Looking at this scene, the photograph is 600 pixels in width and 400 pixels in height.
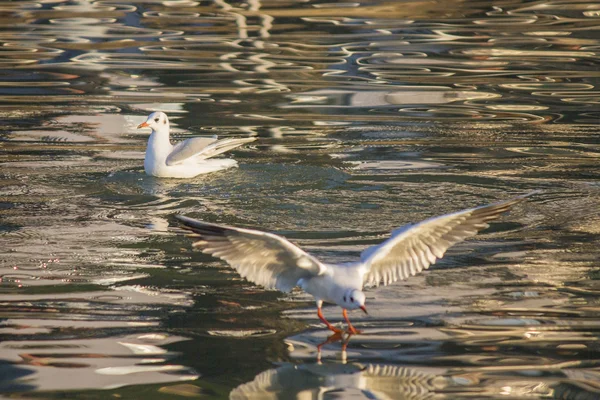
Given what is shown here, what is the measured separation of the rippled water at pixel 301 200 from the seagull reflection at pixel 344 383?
0.05 ft

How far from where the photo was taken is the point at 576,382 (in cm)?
630

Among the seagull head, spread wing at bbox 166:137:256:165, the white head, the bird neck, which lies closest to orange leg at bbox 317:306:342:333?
the white head

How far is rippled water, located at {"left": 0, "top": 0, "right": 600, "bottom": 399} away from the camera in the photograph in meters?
6.65

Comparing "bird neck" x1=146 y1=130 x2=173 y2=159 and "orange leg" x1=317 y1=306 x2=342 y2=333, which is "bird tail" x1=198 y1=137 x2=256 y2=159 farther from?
"orange leg" x1=317 y1=306 x2=342 y2=333

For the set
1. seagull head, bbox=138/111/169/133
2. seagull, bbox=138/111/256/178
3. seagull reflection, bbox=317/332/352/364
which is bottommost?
seagull reflection, bbox=317/332/352/364

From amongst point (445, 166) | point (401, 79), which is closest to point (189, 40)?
point (401, 79)

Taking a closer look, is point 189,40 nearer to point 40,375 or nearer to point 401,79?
point 401,79

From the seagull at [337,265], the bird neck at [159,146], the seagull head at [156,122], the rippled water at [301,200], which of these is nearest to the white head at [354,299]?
the seagull at [337,265]

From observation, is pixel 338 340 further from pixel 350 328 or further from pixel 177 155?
pixel 177 155

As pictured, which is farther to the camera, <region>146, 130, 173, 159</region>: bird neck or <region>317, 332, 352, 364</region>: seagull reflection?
<region>146, 130, 173, 159</region>: bird neck

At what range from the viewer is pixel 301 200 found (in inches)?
408

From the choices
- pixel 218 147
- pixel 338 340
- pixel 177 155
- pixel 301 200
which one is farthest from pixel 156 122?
pixel 338 340

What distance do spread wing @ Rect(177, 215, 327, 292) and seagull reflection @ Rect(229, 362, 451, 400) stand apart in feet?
2.59

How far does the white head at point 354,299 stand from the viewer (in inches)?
272
